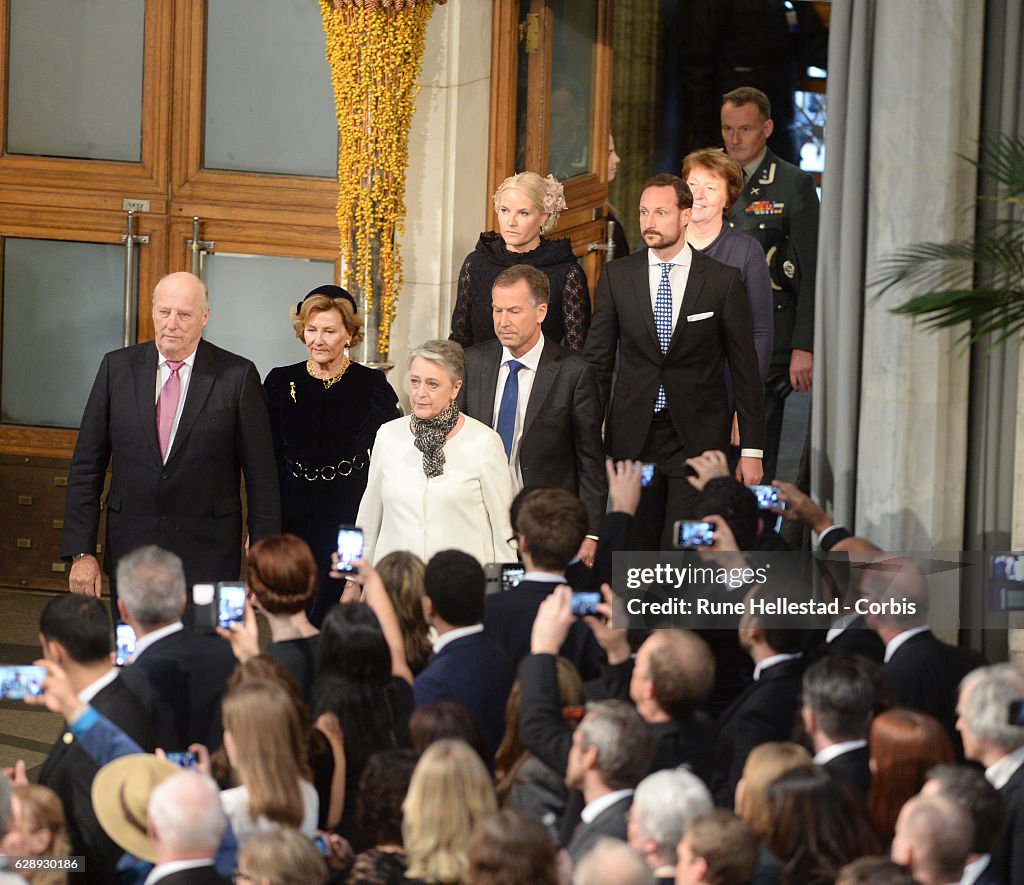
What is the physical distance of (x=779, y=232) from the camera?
7.82 metres

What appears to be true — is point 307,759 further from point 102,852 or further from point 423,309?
point 423,309

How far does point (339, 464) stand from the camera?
653cm

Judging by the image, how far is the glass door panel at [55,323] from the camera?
857 centimetres

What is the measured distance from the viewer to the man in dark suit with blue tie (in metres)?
4.52

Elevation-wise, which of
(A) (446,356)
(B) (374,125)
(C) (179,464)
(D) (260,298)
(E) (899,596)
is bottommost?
(E) (899,596)

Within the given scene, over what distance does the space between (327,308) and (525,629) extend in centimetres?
204

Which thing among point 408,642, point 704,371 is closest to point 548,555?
point 408,642

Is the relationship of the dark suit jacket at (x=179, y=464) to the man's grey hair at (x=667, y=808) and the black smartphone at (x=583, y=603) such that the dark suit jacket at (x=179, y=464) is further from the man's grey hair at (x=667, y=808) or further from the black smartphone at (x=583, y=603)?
the man's grey hair at (x=667, y=808)

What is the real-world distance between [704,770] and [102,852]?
1.36 m

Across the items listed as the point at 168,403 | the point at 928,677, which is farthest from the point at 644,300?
the point at 928,677

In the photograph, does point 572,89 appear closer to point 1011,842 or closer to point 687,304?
point 687,304

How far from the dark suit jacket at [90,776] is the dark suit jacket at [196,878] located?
451 millimetres

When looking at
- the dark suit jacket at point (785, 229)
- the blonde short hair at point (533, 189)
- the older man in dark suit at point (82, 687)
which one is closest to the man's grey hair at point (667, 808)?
the older man in dark suit at point (82, 687)

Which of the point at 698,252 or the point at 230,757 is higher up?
the point at 698,252
